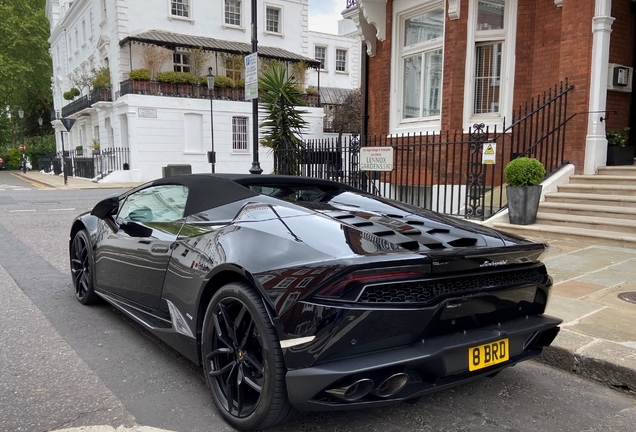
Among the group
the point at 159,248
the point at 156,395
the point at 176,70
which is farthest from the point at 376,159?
the point at 176,70

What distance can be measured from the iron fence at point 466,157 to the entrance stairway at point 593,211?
2.25 feet

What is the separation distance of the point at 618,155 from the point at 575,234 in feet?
8.02

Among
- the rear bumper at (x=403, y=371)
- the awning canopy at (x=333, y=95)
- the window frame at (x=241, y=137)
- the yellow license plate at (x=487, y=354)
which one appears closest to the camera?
the rear bumper at (x=403, y=371)

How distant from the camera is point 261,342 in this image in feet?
7.75

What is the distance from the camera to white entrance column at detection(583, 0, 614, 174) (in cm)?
841

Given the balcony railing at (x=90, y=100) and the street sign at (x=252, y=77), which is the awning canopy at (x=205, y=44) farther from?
the street sign at (x=252, y=77)

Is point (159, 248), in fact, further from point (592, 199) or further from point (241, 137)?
point (241, 137)

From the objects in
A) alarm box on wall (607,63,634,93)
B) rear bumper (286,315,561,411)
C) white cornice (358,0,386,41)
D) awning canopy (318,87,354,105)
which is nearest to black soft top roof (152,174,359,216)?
rear bumper (286,315,561,411)

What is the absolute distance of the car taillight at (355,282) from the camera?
2.24 meters

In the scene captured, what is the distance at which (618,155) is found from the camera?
29.1 feet

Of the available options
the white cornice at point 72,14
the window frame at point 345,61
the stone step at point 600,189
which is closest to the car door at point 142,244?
the stone step at point 600,189

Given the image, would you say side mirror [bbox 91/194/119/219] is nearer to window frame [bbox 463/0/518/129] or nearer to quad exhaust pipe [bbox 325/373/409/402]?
quad exhaust pipe [bbox 325/373/409/402]

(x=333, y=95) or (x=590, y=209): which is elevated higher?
(x=333, y=95)

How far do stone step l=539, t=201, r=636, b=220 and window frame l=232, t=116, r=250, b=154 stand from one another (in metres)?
24.0
